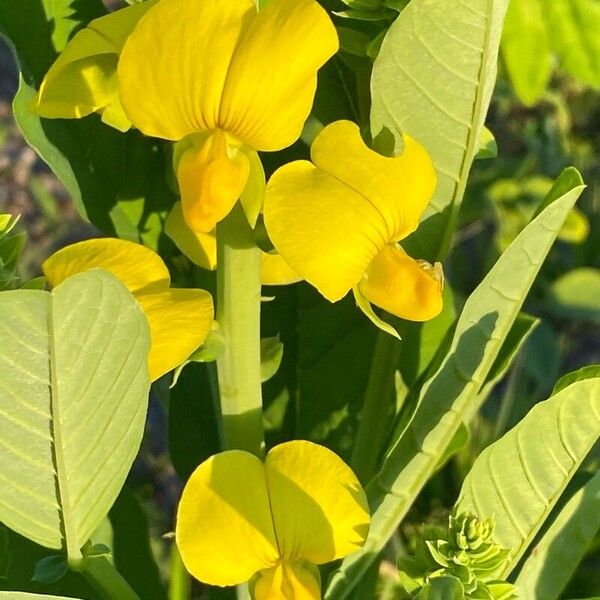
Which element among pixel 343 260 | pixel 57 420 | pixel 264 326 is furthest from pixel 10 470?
pixel 264 326

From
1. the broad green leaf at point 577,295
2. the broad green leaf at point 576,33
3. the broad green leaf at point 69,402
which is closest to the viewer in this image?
the broad green leaf at point 69,402

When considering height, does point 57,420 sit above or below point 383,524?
above

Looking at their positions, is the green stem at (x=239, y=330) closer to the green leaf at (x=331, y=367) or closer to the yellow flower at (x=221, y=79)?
the yellow flower at (x=221, y=79)

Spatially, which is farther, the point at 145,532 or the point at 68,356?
the point at 145,532

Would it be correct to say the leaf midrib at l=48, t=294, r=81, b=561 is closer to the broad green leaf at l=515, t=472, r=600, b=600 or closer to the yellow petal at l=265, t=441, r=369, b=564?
the yellow petal at l=265, t=441, r=369, b=564

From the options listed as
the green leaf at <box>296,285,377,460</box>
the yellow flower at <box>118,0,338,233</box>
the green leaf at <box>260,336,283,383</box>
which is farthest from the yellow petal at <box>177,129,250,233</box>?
the green leaf at <box>296,285,377,460</box>

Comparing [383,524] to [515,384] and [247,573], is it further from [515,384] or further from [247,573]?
[515,384]

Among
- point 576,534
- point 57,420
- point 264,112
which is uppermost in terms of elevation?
point 264,112

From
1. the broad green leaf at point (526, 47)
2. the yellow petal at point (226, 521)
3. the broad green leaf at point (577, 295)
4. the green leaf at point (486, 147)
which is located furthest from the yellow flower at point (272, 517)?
the broad green leaf at point (577, 295)
